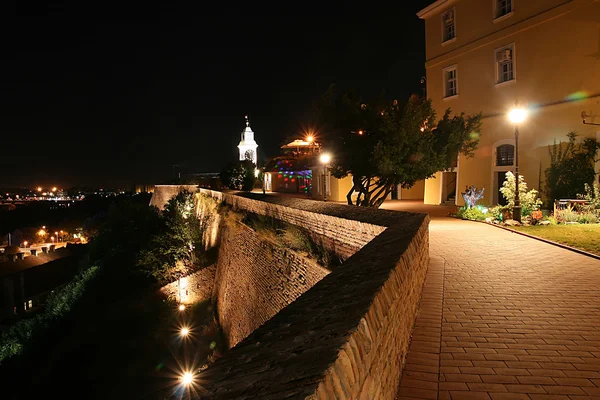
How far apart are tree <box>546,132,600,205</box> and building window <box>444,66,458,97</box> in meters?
6.31

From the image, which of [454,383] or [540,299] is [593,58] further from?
[454,383]

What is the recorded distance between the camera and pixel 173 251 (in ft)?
66.0

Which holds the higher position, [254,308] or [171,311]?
[254,308]


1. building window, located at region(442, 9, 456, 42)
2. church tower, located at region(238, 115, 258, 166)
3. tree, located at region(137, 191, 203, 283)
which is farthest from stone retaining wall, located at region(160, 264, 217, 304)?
church tower, located at region(238, 115, 258, 166)

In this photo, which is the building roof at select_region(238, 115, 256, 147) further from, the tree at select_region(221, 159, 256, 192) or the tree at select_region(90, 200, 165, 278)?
the tree at select_region(90, 200, 165, 278)

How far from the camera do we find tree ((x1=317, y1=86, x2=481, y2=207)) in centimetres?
1310

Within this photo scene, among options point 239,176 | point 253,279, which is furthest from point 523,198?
point 239,176

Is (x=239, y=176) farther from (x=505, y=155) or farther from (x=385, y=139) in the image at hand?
(x=385, y=139)

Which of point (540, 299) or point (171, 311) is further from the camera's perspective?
point (171, 311)

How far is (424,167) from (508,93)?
730cm

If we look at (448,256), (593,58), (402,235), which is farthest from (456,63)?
(402,235)

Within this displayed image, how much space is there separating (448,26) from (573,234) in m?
14.3

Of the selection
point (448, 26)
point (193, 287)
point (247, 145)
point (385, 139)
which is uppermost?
point (448, 26)

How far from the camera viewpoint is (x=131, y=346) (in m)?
15.6
